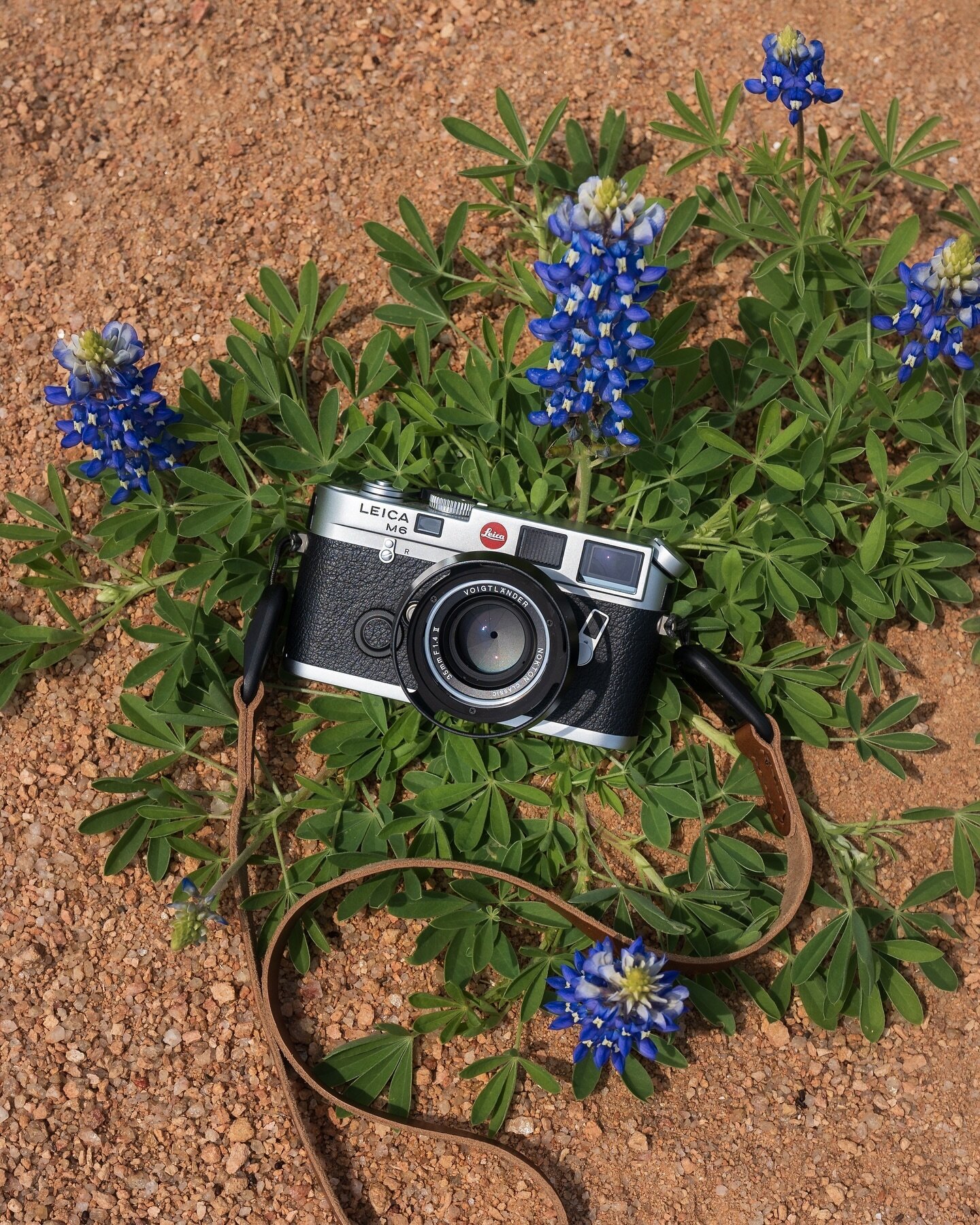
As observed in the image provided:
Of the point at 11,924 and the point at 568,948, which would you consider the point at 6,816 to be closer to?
the point at 11,924

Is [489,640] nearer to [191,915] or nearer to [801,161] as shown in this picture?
[191,915]

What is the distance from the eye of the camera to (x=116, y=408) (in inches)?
68.7

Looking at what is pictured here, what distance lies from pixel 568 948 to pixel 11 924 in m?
1.05

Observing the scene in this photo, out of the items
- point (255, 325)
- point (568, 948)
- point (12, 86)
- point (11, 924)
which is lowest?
point (11, 924)

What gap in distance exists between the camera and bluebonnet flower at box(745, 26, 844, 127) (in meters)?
1.90

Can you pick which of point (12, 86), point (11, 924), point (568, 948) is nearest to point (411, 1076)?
point (568, 948)

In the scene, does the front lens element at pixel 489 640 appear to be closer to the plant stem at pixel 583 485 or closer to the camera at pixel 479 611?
the camera at pixel 479 611

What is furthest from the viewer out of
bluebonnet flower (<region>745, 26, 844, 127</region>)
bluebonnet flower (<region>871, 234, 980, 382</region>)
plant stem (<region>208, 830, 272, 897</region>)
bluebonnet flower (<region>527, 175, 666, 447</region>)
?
bluebonnet flower (<region>745, 26, 844, 127</region>)

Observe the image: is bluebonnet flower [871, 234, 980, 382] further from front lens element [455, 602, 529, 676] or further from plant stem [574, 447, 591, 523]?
front lens element [455, 602, 529, 676]

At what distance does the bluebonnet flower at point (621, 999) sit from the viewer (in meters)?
1.69

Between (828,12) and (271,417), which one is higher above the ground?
(828,12)

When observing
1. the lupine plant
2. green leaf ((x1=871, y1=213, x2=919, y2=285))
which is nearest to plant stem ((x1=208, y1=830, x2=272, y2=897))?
the lupine plant

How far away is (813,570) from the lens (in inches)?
75.4

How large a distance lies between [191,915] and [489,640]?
0.67 metres
